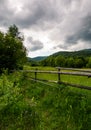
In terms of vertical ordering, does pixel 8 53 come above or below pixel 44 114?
above

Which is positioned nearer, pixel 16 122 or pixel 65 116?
pixel 16 122

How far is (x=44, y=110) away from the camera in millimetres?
7797

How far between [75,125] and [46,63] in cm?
14016

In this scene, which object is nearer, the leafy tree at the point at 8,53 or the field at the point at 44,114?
the field at the point at 44,114

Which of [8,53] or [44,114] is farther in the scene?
[8,53]

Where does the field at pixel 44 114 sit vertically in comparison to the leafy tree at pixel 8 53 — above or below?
below

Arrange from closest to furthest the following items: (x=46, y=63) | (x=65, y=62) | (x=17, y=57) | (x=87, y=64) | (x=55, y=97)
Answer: (x=55, y=97)
(x=17, y=57)
(x=87, y=64)
(x=65, y=62)
(x=46, y=63)

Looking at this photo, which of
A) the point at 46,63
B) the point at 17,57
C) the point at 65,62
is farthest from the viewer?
the point at 46,63

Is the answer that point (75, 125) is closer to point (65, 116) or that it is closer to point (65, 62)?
point (65, 116)

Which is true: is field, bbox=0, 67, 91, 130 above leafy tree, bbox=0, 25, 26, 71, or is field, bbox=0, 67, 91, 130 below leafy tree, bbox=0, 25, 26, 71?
below

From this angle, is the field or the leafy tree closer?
the field

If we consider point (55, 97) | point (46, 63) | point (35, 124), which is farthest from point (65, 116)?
point (46, 63)

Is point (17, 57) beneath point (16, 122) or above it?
above

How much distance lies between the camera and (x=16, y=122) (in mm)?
6305
